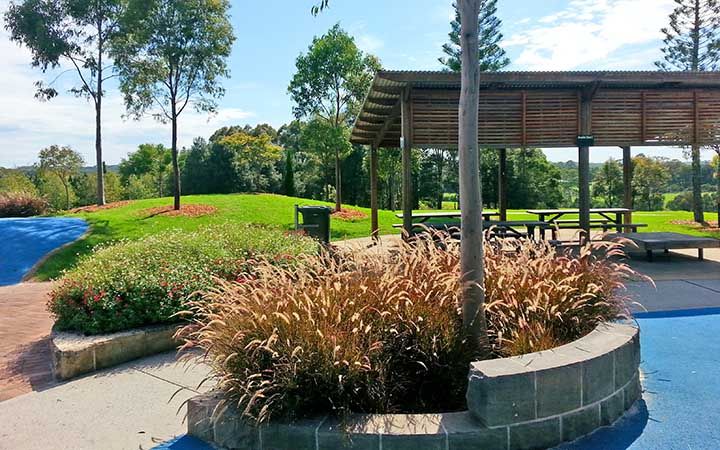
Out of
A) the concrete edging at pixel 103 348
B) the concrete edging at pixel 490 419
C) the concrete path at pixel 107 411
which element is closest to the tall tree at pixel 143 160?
the concrete edging at pixel 103 348

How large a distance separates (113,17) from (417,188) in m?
17.8

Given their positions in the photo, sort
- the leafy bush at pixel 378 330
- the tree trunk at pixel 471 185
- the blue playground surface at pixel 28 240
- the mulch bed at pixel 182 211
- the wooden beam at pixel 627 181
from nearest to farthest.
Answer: the leafy bush at pixel 378 330
the tree trunk at pixel 471 185
the blue playground surface at pixel 28 240
the wooden beam at pixel 627 181
the mulch bed at pixel 182 211

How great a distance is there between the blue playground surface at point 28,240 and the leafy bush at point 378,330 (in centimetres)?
943

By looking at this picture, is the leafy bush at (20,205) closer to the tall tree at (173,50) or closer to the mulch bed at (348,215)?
the tall tree at (173,50)

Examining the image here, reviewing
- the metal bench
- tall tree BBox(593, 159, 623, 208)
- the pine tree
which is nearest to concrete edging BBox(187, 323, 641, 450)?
the metal bench

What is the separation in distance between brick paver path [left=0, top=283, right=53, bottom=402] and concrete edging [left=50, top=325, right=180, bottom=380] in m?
0.20

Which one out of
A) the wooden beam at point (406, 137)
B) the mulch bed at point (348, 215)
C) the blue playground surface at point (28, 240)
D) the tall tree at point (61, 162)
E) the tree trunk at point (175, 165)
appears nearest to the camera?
the wooden beam at point (406, 137)

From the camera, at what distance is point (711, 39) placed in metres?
17.1

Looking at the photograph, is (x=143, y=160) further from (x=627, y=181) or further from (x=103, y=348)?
(x=103, y=348)

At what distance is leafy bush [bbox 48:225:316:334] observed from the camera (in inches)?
169

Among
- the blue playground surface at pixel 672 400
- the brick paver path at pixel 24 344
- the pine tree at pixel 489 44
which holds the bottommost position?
the brick paver path at pixel 24 344

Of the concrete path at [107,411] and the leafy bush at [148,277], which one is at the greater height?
the leafy bush at [148,277]

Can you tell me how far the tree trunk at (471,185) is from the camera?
2.94 metres

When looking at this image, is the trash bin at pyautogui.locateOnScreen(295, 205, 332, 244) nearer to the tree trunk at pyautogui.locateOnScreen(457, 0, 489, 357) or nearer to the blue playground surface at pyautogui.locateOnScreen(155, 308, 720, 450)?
the blue playground surface at pyautogui.locateOnScreen(155, 308, 720, 450)
